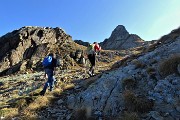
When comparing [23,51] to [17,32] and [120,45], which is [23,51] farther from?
[120,45]

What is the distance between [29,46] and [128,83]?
141 feet

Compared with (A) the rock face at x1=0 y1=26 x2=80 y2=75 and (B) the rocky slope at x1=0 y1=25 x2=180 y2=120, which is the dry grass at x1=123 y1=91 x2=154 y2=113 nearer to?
(B) the rocky slope at x1=0 y1=25 x2=180 y2=120

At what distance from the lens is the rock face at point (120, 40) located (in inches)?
3988

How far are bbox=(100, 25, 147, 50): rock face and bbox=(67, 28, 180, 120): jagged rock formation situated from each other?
275ft

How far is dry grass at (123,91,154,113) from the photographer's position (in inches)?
440

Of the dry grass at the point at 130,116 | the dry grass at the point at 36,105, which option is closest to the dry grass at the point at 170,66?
the dry grass at the point at 130,116

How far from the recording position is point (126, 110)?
11.6 m

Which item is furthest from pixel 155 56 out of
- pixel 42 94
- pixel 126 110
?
pixel 42 94

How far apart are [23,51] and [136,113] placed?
44.7 meters

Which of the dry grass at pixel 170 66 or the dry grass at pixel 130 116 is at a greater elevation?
the dry grass at pixel 170 66

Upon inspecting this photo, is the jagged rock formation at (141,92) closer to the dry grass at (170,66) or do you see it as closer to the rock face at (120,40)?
the dry grass at (170,66)

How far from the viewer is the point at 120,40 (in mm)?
108875

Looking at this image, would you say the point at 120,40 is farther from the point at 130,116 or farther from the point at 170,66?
the point at 130,116

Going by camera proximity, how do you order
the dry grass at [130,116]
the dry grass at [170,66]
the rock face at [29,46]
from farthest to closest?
the rock face at [29,46]
the dry grass at [170,66]
the dry grass at [130,116]
